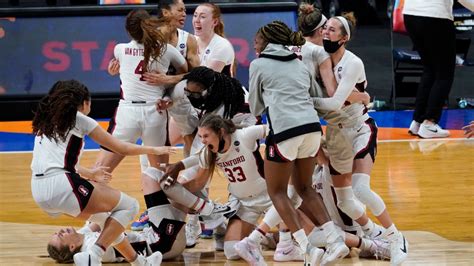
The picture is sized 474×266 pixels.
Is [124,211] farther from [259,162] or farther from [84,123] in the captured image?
[259,162]

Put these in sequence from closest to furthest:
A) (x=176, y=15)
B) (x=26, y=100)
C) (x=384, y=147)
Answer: (x=176, y=15), (x=384, y=147), (x=26, y=100)

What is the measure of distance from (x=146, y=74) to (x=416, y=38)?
4.31 metres

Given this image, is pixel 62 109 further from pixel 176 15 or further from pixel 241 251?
pixel 176 15

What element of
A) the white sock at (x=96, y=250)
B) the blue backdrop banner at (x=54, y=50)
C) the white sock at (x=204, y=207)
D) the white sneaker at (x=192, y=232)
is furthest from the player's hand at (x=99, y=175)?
the blue backdrop banner at (x=54, y=50)

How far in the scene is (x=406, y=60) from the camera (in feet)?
41.9

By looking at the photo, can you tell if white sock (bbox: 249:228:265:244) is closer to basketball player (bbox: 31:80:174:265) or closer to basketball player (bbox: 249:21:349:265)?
basketball player (bbox: 249:21:349:265)

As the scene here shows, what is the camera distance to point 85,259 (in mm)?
6594

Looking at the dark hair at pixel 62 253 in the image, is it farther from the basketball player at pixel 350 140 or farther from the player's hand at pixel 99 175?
the basketball player at pixel 350 140

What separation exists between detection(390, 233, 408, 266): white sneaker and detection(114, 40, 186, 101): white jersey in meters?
2.09

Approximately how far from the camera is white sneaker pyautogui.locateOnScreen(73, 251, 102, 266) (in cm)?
659

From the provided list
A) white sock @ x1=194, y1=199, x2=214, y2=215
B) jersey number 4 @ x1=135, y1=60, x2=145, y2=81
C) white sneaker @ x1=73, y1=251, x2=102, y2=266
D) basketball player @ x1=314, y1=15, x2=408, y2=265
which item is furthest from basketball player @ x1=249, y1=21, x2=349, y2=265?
jersey number 4 @ x1=135, y1=60, x2=145, y2=81

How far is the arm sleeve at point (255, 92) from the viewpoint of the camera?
679 centimetres

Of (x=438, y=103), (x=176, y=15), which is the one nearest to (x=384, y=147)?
(x=438, y=103)

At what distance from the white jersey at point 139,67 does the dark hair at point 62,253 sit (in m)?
1.42
